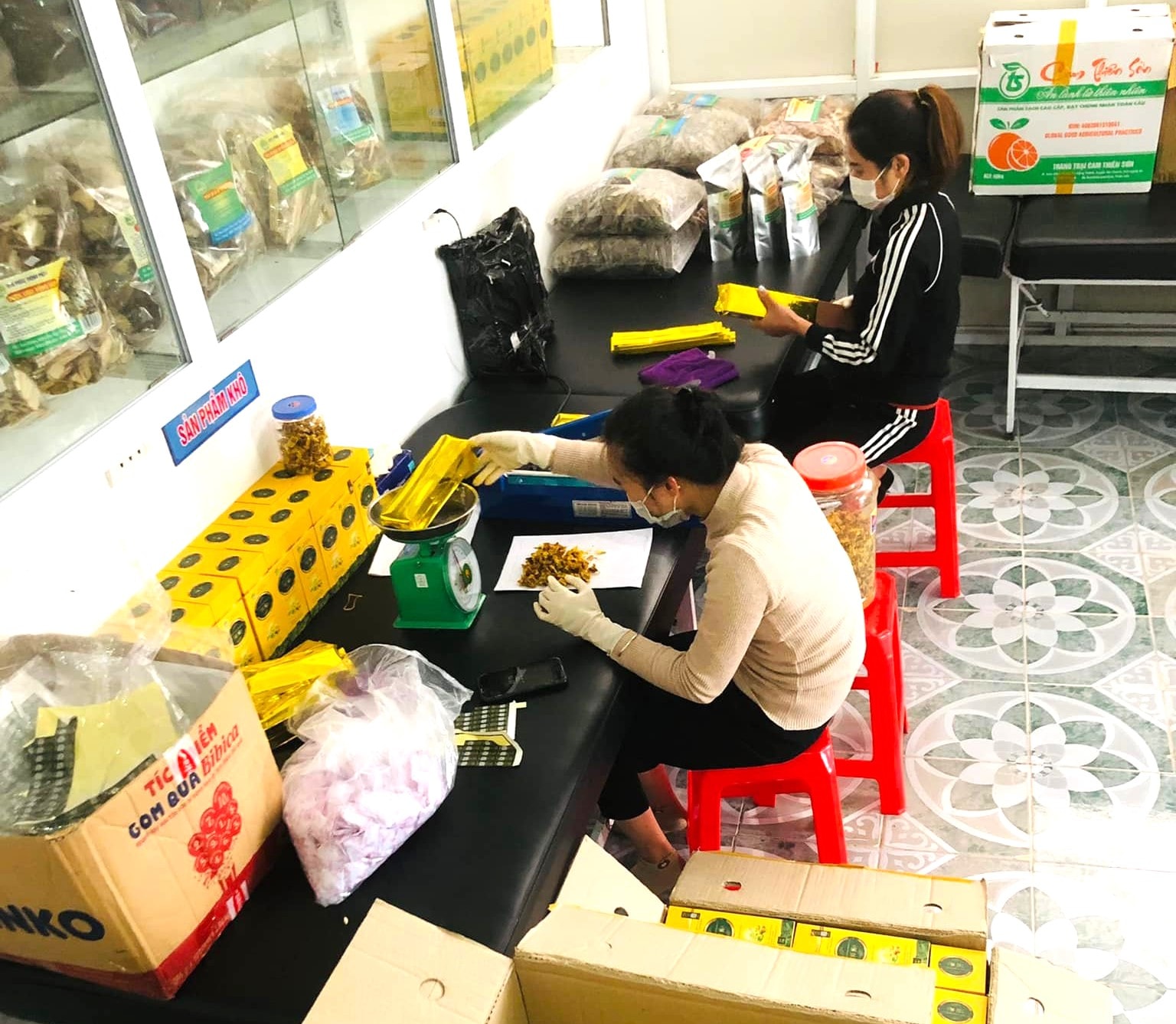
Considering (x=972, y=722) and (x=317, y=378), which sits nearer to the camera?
(x=317, y=378)

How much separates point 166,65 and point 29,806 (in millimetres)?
1247

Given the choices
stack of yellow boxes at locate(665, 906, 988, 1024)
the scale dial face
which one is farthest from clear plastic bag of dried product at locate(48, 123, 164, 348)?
stack of yellow boxes at locate(665, 906, 988, 1024)

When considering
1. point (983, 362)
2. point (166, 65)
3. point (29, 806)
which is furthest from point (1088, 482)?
point (29, 806)

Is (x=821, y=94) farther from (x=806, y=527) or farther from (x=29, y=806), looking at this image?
(x=29, y=806)

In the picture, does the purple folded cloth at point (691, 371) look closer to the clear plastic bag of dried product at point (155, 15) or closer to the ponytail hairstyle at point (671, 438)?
the ponytail hairstyle at point (671, 438)

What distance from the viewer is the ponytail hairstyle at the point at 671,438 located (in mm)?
1937

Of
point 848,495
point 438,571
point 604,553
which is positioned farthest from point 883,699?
point 438,571

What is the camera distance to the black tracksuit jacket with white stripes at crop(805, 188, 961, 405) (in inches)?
108

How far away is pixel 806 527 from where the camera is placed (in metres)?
2.04

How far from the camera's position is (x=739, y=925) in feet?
6.14

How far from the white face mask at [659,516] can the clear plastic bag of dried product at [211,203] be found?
0.85 m

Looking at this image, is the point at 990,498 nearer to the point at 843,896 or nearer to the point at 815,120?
the point at 815,120

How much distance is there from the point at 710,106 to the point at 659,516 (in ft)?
7.84

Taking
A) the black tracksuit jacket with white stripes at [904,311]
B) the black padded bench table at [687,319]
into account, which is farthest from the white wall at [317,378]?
the black tracksuit jacket with white stripes at [904,311]
